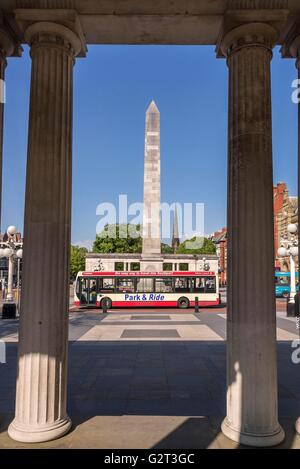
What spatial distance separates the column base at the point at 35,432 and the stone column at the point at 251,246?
7.59ft

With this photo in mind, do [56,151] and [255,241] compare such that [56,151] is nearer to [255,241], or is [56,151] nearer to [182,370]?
[255,241]

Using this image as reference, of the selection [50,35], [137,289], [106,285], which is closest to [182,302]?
[137,289]

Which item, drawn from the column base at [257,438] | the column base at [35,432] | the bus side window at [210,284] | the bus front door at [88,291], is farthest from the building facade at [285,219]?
the column base at [35,432]

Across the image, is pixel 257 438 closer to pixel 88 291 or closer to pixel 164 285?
pixel 164 285

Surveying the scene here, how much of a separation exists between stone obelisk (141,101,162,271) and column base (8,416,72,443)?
97.4 feet

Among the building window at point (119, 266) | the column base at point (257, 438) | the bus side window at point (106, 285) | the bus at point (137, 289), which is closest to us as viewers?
the column base at point (257, 438)

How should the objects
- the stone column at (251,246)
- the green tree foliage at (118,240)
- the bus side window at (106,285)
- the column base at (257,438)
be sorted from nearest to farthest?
the column base at (257,438)
the stone column at (251,246)
the bus side window at (106,285)
the green tree foliage at (118,240)

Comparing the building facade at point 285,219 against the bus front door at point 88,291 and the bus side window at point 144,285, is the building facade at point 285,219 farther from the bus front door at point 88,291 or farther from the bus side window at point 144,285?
the bus front door at point 88,291

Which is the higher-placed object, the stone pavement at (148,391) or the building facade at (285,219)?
the building facade at (285,219)

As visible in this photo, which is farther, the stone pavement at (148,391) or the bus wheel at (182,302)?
the bus wheel at (182,302)

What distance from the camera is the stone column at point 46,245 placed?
17.6 ft

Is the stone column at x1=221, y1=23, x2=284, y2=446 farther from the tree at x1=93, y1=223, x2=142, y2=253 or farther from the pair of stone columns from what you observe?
the tree at x1=93, y1=223, x2=142, y2=253

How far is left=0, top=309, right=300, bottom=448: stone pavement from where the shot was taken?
5.44 metres
